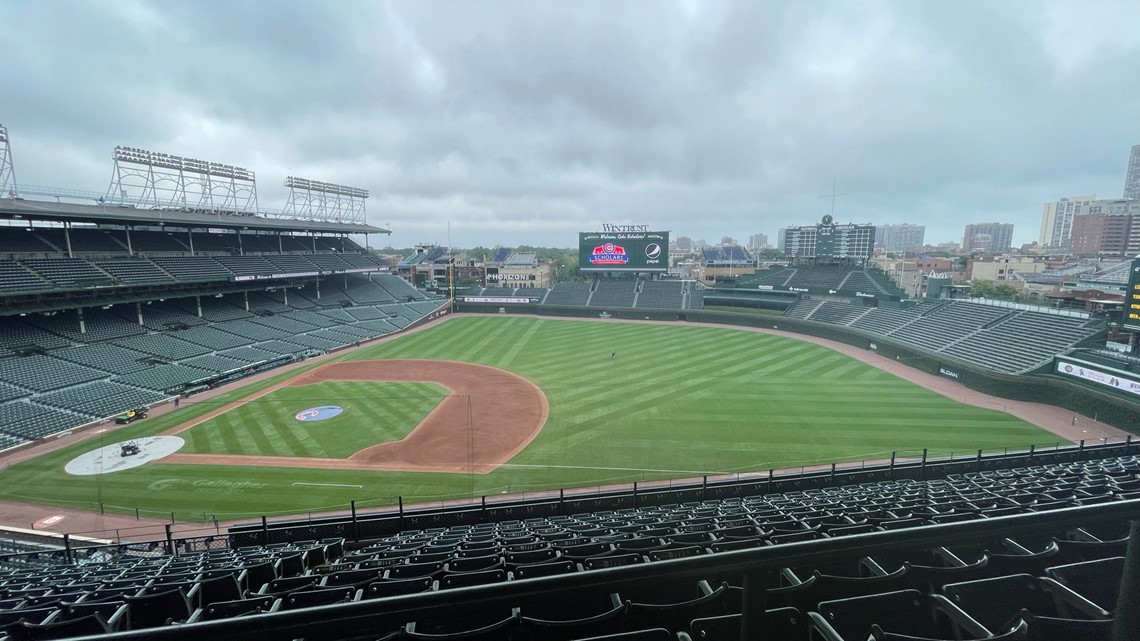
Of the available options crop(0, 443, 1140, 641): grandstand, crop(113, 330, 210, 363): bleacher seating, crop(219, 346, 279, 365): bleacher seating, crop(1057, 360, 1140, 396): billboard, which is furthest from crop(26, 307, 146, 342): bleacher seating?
crop(1057, 360, 1140, 396): billboard

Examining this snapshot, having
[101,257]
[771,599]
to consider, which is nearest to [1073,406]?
[771,599]

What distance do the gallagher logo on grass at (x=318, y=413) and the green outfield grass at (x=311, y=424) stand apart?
0.34 m

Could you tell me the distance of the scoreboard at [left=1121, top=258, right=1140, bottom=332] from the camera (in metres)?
26.1

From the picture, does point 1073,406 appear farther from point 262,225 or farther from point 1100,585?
point 262,225

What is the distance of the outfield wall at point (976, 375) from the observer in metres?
25.2

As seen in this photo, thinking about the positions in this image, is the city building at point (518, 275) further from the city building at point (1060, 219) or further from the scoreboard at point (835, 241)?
the city building at point (1060, 219)

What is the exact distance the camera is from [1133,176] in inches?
7032

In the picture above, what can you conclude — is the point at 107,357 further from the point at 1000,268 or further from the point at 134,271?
the point at 1000,268

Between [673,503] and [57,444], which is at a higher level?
[673,503]

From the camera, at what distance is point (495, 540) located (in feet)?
31.2

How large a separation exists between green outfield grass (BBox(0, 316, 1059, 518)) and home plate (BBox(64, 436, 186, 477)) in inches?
21.5

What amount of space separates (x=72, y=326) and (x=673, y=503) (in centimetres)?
4559

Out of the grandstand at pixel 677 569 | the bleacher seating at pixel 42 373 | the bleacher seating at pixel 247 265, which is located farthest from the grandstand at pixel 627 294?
the grandstand at pixel 677 569

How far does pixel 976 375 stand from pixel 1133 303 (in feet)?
26.7
